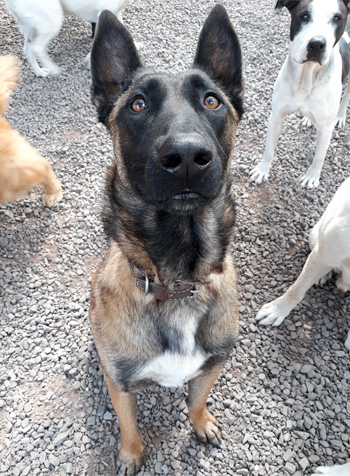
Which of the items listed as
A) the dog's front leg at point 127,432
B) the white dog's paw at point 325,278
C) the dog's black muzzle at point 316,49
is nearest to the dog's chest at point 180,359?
the dog's front leg at point 127,432

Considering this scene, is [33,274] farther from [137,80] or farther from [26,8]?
[26,8]

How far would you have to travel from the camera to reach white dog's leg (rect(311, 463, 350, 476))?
2.12 m

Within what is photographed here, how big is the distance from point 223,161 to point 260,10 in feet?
15.5

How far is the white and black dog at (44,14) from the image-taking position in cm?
394

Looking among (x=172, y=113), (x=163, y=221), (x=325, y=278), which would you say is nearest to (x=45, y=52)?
(x=172, y=113)

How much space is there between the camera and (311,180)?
3.59 metres

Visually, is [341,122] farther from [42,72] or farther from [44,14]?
[42,72]

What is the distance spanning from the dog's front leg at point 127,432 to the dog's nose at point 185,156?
3.60 feet

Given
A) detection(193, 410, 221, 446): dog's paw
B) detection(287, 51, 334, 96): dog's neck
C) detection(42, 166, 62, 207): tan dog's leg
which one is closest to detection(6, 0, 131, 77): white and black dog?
detection(42, 166, 62, 207): tan dog's leg

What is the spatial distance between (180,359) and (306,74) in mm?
2304

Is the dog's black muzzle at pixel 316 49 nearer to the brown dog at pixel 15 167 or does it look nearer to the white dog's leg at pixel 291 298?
the white dog's leg at pixel 291 298

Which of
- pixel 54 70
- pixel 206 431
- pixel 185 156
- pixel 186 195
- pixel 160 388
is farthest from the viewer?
pixel 54 70

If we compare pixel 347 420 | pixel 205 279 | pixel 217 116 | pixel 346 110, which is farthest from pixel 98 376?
pixel 346 110

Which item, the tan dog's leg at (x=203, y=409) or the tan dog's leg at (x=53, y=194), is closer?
the tan dog's leg at (x=203, y=409)
